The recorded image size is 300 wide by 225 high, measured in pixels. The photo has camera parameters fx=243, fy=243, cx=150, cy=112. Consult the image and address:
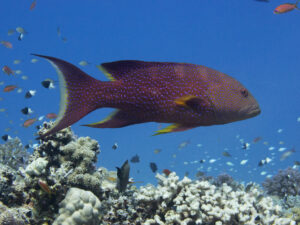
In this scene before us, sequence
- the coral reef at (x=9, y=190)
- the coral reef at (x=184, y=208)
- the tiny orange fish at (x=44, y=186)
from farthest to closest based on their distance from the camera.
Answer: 1. the coral reef at (x=9, y=190)
2. the tiny orange fish at (x=44, y=186)
3. the coral reef at (x=184, y=208)

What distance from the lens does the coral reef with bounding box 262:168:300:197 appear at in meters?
8.85

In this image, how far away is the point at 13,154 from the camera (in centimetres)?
1004

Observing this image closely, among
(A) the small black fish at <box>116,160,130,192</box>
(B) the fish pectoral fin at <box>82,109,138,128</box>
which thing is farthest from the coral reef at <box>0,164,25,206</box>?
(B) the fish pectoral fin at <box>82,109,138,128</box>

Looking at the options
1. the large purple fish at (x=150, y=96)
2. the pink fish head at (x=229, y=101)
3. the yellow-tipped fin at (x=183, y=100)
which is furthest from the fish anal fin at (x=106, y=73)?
the pink fish head at (x=229, y=101)

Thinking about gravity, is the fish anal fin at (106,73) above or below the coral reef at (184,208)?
above

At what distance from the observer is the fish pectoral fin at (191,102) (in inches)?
101

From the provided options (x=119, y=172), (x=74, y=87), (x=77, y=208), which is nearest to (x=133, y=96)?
(x=74, y=87)

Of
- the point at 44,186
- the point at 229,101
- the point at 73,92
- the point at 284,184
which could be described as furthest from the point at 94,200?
the point at 284,184

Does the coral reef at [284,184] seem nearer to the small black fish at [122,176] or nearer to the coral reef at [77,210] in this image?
the small black fish at [122,176]

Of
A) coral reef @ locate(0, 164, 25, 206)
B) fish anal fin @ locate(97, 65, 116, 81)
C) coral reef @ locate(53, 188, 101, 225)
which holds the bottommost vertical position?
coral reef @ locate(53, 188, 101, 225)

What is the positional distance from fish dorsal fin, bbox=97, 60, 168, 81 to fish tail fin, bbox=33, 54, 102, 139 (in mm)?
201

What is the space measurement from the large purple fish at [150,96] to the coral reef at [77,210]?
120cm

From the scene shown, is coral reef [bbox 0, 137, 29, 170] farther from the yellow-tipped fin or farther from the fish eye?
the fish eye

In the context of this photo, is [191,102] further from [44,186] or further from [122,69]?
[44,186]
